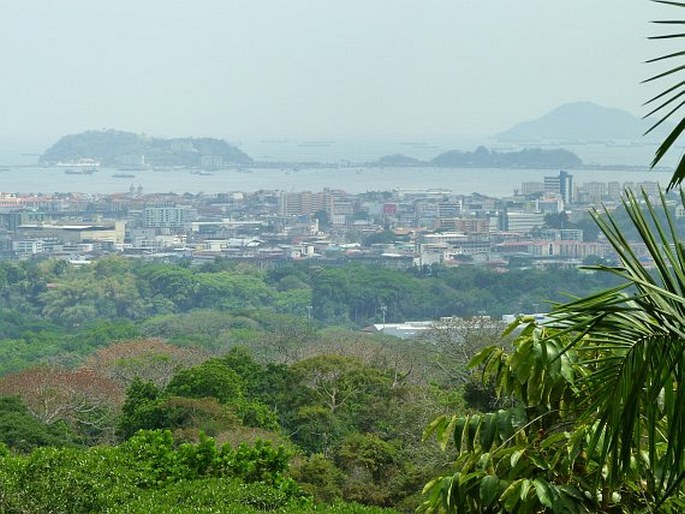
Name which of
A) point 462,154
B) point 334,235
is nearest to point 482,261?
point 334,235

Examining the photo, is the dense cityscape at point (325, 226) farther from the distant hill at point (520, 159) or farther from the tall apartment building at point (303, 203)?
the distant hill at point (520, 159)

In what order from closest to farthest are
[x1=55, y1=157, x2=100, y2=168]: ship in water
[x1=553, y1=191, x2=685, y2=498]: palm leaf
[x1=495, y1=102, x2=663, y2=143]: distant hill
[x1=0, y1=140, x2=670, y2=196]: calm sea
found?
[x1=553, y1=191, x2=685, y2=498]: palm leaf < [x1=0, y1=140, x2=670, y2=196]: calm sea < [x1=55, y1=157, x2=100, y2=168]: ship in water < [x1=495, y1=102, x2=663, y2=143]: distant hill

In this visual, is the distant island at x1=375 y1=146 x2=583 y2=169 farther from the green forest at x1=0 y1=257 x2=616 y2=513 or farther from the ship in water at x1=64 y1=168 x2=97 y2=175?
the green forest at x1=0 y1=257 x2=616 y2=513

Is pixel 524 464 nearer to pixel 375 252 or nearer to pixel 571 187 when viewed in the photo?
pixel 375 252

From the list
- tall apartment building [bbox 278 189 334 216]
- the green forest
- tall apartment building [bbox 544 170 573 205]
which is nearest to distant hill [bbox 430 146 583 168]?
tall apartment building [bbox 544 170 573 205]

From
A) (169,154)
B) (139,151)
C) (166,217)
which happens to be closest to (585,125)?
(169,154)

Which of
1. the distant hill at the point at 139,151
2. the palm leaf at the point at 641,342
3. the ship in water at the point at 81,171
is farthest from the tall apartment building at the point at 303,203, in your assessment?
the palm leaf at the point at 641,342

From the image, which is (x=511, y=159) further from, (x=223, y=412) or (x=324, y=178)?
(x=223, y=412)
